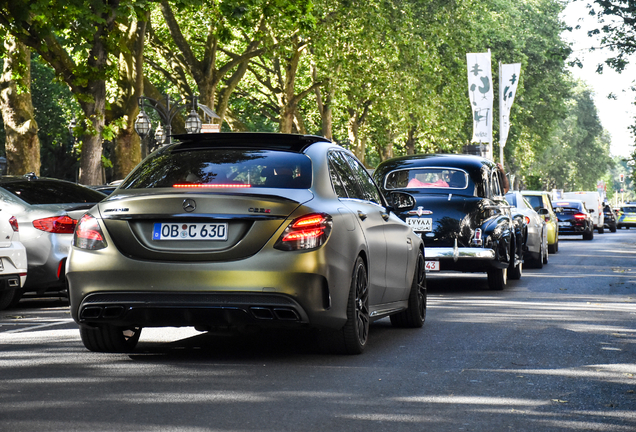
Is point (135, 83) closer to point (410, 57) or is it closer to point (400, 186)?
point (400, 186)

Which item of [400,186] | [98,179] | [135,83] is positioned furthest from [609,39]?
[400,186]

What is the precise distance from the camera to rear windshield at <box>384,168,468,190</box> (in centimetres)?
1462

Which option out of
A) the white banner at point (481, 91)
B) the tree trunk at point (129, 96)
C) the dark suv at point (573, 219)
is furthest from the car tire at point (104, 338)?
the dark suv at point (573, 219)

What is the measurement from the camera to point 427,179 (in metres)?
14.8

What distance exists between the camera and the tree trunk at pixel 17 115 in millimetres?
25312

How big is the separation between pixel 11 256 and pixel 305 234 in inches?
201

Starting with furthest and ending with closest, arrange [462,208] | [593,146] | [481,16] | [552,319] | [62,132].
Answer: [593,146], [62,132], [481,16], [462,208], [552,319]

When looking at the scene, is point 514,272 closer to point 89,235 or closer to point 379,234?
point 379,234

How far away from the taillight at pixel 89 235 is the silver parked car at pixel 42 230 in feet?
15.6

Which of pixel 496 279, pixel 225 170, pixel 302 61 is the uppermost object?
pixel 302 61

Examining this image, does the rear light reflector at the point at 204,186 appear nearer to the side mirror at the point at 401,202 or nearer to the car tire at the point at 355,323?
the car tire at the point at 355,323

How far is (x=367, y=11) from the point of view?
120ft

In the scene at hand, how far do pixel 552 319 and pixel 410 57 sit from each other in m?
30.1

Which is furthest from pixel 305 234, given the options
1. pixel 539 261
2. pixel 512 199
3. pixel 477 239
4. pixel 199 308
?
pixel 512 199
